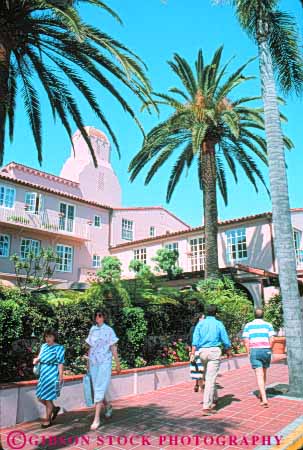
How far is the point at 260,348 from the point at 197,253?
17475mm

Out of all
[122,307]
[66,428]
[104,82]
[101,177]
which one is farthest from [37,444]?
[101,177]

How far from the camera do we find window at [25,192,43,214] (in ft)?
82.5

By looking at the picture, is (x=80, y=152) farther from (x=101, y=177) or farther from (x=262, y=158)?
(x=262, y=158)

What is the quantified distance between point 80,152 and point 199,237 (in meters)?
16.1

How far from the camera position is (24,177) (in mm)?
29266

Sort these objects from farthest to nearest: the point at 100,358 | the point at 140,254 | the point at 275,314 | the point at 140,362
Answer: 1. the point at 140,254
2. the point at 275,314
3. the point at 140,362
4. the point at 100,358

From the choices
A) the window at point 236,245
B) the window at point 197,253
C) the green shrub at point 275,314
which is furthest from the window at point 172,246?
the green shrub at point 275,314

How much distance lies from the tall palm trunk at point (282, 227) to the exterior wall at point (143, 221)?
22.5 meters

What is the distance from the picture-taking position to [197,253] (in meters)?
24.5

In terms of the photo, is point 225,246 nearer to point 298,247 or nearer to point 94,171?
point 298,247

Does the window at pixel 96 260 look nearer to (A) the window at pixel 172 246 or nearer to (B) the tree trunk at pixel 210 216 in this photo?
(A) the window at pixel 172 246

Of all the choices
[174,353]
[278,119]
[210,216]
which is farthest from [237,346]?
[278,119]

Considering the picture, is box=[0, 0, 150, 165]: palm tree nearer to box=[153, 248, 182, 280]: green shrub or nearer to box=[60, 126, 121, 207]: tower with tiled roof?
box=[153, 248, 182, 280]: green shrub

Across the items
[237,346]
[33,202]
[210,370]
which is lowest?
[237,346]
